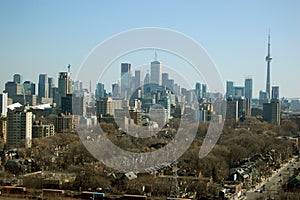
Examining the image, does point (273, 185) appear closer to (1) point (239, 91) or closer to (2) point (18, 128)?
(2) point (18, 128)

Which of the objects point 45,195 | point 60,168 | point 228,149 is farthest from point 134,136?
point 45,195

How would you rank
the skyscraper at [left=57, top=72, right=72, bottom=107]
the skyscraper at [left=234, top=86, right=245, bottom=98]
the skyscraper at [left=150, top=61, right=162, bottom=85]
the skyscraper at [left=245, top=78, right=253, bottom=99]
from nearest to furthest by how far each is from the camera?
the skyscraper at [left=150, top=61, right=162, bottom=85], the skyscraper at [left=57, top=72, right=72, bottom=107], the skyscraper at [left=234, top=86, right=245, bottom=98], the skyscraper at [left=245, top=78, right=253, bottom=99]

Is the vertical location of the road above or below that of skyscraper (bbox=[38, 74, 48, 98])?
below

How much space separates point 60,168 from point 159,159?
123 cm

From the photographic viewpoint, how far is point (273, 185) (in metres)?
5.39

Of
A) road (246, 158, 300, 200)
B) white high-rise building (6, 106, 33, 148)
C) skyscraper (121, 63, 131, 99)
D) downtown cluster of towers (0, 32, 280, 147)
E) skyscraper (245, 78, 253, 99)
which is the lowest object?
road (246, 158, 300, 200)

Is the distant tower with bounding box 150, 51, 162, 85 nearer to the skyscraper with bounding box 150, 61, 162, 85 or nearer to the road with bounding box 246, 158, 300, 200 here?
the skyscraper with bounding box 150, 61, 162, 85

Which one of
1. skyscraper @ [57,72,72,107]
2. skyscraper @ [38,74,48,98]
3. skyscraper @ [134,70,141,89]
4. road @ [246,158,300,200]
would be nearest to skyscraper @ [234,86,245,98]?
skyscraper @ [38,74,48,98]

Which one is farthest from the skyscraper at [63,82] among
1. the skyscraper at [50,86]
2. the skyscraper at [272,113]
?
the skyscraper at [272,113]

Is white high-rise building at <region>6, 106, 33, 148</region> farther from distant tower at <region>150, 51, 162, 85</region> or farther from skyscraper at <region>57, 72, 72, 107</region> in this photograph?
skyscraper at <region>57, 72, 72, 107</region>

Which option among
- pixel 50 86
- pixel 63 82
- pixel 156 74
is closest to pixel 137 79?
pixel 156 74

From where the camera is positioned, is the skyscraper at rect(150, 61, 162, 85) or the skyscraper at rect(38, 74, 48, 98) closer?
the skyscraper at rect(150, 61, 162, 85)

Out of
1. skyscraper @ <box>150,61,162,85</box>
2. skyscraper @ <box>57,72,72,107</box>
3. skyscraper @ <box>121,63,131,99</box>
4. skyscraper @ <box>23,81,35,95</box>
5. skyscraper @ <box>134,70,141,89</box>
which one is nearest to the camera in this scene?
skyscraper @ <box>150,61,162,85</box>

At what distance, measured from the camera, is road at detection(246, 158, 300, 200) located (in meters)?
4.75
